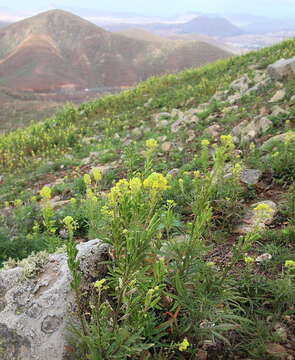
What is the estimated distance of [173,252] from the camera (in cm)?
260

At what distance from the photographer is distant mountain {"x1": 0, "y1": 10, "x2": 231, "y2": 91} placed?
103562 mm

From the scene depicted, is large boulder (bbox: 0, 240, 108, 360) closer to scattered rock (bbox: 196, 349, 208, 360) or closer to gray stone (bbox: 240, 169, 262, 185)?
scattered rock (bbox: 196, 349, 208, 360)

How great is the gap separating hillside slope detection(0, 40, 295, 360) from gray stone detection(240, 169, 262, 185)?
0.02 metres

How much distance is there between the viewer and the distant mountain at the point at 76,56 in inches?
4077

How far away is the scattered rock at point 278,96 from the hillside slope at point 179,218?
3cm

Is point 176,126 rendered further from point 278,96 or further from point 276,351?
point 276,351

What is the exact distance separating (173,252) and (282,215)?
6.50 ft

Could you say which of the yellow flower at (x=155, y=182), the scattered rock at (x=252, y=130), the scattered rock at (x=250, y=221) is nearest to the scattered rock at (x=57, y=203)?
the scattered rock at (x=252, y=130)

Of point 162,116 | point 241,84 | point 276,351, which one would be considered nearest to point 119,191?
point 276,351

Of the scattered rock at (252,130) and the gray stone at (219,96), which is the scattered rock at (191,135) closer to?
the scattered rock at (252,130)

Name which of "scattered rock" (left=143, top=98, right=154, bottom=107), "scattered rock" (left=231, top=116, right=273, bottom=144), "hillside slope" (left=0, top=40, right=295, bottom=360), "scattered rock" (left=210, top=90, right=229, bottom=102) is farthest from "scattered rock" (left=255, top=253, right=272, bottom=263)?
"scattered rock" (left=143, top=98, right=154, bottom=107)

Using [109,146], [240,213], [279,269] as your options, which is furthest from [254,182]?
[109,146]

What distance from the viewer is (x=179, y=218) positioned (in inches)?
169

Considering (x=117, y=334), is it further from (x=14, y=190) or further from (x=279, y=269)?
(x=14, y=190)
